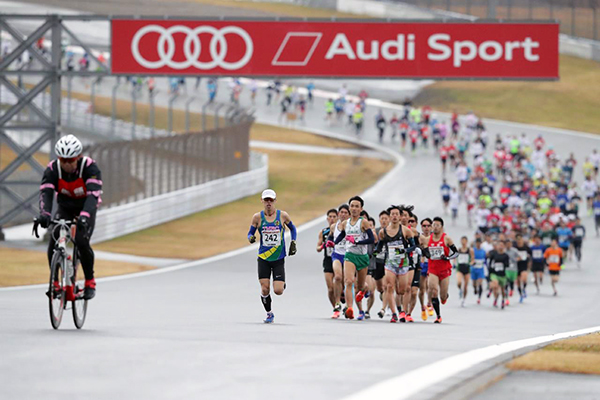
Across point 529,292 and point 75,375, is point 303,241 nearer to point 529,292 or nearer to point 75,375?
point 529,292

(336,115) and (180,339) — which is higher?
(336,115)

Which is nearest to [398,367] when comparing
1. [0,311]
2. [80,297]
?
[80,297]

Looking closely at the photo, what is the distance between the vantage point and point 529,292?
28266 millimetres

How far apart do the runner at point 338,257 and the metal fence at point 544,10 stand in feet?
199

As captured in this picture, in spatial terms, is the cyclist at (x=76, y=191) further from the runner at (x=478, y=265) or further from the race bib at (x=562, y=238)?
the race bib at (x=562, y=238)

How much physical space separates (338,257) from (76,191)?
570 cm

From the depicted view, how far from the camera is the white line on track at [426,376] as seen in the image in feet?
22.9

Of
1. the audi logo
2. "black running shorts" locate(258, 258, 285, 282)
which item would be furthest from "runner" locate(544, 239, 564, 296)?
"black running shorts" locate(258, 258, 285, 282)

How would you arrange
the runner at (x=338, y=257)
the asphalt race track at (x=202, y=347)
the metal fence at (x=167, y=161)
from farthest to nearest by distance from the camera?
the metal fence at (x=167, y=161) → the runner at (x=338, y=257) → the asphalt race track at (x=202, y=347)

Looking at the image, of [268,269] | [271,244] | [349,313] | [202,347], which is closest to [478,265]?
[349,313]

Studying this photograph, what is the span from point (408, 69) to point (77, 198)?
17013 millimetres

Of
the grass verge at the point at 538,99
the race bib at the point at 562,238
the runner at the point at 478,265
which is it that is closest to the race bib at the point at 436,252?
the runner at the point at 478,265

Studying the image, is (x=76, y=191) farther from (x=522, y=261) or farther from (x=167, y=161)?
(x=167, y=161)

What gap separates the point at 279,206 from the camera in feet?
137
